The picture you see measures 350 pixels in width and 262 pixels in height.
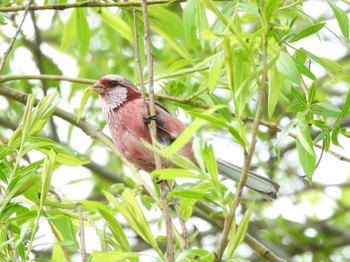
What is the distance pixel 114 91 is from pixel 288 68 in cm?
186

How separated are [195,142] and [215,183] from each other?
0.16 metres

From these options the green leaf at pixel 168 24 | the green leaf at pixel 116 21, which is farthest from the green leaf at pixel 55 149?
the green leaf at pixel 116 21

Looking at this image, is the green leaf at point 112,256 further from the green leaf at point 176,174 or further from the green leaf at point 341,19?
the green leaf at point 341,19

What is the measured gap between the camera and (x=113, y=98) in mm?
4387

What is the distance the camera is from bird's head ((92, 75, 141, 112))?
4.36 m

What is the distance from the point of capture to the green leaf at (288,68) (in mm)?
2676

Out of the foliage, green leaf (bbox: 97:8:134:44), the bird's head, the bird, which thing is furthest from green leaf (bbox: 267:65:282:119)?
green leaf (bbox: 97:8:134:44)

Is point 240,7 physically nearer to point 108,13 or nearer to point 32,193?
point 32,193

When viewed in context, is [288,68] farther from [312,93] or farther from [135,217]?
[135,217]

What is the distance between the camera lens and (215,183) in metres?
2.37

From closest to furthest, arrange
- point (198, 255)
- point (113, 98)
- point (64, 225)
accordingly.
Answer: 1. point (198, 255)
2. point (64, 225)
3. point (113, 98)

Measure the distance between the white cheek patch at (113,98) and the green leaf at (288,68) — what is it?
1.72m

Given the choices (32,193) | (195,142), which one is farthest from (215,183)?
(32,193)

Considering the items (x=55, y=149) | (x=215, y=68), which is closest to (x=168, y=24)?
(x=55, y=149)
